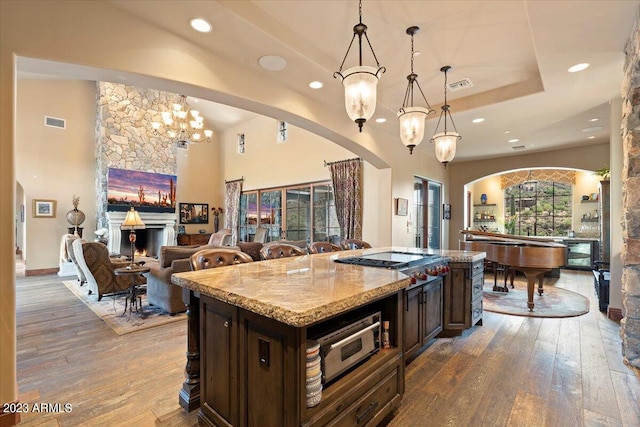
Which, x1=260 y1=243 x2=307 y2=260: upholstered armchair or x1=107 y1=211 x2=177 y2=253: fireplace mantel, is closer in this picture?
x1=260 y1=243 x2=307 y2=260: upholstered armchair

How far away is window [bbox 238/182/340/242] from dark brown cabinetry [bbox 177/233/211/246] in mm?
1380

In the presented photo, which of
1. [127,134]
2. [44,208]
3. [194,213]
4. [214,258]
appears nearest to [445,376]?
[214,258]

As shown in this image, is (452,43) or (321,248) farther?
(321,248)

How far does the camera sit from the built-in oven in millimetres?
1468

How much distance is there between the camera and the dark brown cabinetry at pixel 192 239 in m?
9.66

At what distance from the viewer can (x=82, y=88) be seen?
7934mm

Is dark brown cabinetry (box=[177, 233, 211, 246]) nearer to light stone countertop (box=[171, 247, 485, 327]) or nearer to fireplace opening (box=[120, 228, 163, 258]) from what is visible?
fireplace opening (box=[120, 228, 163, 258])

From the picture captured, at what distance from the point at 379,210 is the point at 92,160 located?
7919 mm

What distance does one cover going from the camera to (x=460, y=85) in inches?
155

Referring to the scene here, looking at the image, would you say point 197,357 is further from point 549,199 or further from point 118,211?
point 549,199

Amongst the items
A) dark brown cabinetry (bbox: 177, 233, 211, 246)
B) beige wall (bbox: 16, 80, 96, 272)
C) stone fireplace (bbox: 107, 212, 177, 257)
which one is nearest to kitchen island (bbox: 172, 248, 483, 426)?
stone fireplace (bbox: 107, 212, 177, 257)

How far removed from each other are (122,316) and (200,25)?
379 cm

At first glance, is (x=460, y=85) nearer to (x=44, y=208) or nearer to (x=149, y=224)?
(x=149, y=224)

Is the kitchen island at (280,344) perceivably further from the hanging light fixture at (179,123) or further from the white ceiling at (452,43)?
the hanging light fixture at (179,123)
